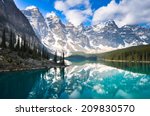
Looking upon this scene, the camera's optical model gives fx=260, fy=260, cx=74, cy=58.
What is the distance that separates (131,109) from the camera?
76.6 feet

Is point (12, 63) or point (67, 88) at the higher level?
point (12, 63)

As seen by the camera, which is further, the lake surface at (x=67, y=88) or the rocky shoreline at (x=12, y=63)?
the rocky shoreline at (x=12, y=63)

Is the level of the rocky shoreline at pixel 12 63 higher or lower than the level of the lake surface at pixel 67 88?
higher

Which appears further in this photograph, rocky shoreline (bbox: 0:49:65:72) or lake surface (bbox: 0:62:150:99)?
rocky shoreline (bbox: 0:49:65:72)

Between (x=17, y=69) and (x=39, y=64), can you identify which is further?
(x=39, y=64)

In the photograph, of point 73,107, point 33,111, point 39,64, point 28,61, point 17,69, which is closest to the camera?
point 33,111

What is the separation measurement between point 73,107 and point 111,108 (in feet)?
11.5

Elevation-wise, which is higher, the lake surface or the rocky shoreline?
the rocky shoreline

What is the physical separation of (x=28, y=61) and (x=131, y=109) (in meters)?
101

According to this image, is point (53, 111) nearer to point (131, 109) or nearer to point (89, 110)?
point (89, 110)

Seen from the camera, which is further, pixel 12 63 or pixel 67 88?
pixel 12 63

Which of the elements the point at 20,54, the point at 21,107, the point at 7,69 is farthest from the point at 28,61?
the point at 21,107

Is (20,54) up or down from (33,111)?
up

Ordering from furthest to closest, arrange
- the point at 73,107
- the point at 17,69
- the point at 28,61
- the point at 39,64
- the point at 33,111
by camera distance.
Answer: the point at 39,64
the point at 28,61
the point at 17,69
the point at 73,107
the point at 33,111
